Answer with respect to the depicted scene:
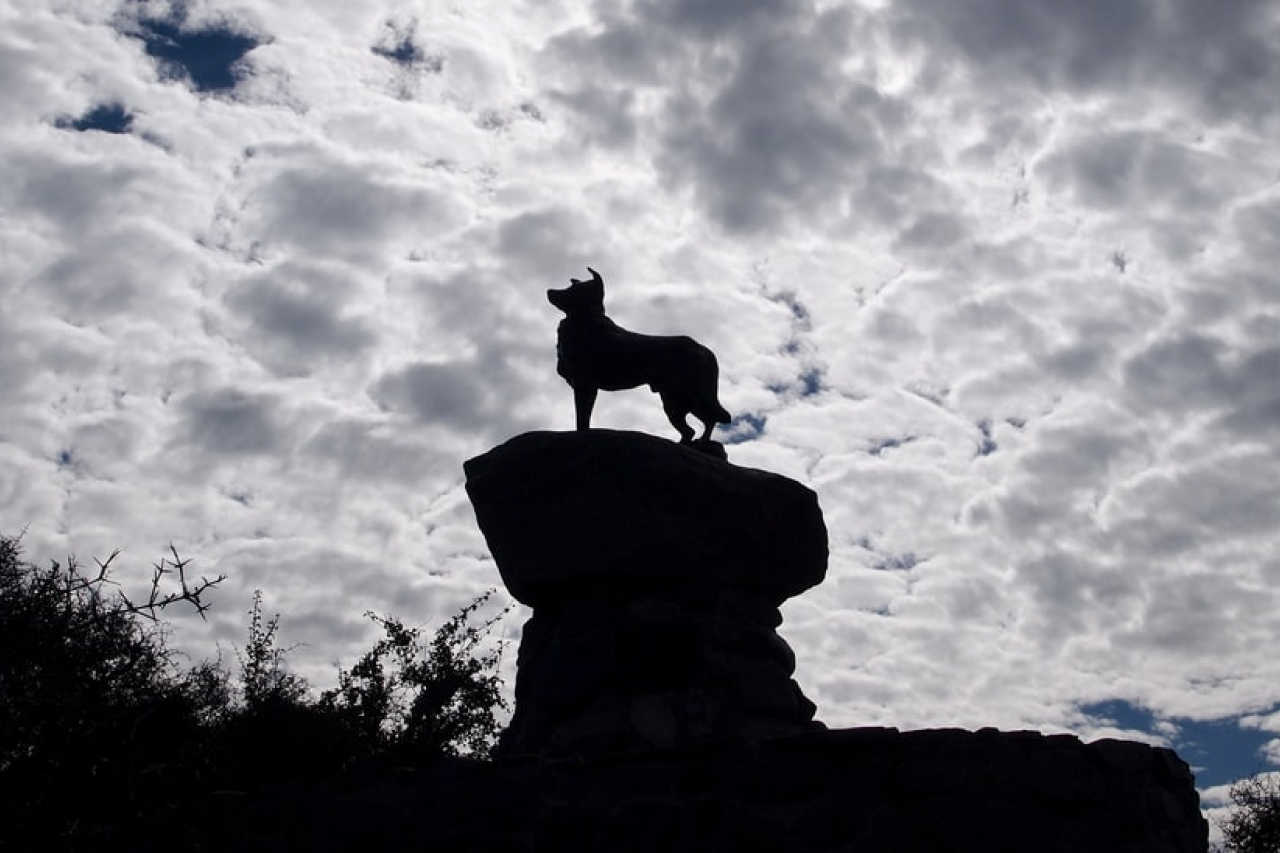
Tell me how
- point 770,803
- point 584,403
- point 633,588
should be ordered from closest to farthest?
point 770,803 < point 633,588 < point 584,403

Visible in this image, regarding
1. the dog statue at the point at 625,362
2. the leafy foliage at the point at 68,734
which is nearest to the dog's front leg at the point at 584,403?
the dog statue at the point at 625,362

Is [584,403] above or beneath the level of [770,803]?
above

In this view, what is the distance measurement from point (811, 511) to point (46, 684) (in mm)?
4410

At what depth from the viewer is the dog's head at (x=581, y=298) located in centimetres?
875

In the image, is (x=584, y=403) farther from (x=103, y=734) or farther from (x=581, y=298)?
(x=103, y=734)

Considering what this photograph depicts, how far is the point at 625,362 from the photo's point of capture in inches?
343

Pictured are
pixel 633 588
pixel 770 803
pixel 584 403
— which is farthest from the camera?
pixel 584 403

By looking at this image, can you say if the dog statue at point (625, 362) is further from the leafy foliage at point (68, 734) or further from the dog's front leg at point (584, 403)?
the leafy foliage at point (68, 734)

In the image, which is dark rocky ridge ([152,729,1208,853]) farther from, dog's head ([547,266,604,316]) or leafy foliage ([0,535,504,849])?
dog's head ([547,266,604,316])

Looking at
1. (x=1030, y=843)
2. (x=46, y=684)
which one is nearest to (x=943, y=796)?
(x=1030, y=843)

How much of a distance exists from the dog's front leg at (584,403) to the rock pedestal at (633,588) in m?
0.51

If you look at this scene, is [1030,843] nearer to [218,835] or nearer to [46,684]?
[218,835]

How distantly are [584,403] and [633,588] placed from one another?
1.25 metres

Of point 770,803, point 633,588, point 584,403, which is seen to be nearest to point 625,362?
point 584,403
